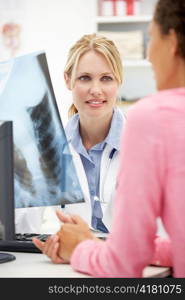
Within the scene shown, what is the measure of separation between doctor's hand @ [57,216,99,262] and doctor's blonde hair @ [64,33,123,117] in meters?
1.19

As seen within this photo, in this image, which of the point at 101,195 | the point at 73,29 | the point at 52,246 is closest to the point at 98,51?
the point at 101,195

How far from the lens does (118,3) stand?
4668mm

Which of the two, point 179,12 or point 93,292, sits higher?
point 179,12

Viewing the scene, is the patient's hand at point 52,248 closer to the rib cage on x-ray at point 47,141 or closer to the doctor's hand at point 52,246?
the doctor's hand at point 52,246

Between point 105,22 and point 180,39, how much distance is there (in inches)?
142

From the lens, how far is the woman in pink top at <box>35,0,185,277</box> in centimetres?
116

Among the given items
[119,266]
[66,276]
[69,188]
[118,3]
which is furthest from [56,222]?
[118,3]

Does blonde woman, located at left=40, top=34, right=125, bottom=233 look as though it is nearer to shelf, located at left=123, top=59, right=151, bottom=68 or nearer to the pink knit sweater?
the pink knit sweater

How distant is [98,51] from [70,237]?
1.26 metres

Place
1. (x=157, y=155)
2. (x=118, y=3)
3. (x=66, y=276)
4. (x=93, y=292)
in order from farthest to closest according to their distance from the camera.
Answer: (x=118, y=3) → (x=66, y=276) → (x=93, y=292) → (x=157, y=155)

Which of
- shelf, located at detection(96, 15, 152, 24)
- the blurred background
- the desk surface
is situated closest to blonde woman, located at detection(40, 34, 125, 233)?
the desk surface

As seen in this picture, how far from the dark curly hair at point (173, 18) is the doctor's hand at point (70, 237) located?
53cm

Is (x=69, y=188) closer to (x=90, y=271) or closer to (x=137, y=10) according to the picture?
(x=90, y=271)

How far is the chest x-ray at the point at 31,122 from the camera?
176cm
